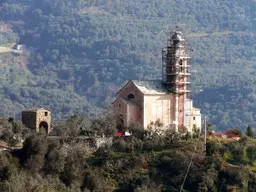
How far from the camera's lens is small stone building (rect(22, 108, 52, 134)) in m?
85.6

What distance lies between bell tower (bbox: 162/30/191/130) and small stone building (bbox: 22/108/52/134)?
11022 mm

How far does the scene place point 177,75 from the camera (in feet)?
292

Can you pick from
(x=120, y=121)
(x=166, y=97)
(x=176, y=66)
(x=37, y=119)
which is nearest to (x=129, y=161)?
(x=120, y=121)

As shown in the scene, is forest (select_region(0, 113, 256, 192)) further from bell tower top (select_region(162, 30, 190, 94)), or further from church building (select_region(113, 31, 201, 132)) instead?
bell tower top (select_region(162, 30, 190, 94))

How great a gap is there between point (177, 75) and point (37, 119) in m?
13.0

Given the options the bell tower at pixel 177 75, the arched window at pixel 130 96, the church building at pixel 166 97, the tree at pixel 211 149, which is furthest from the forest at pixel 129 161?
the bell tower at pixel 177 75

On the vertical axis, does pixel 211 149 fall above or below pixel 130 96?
below

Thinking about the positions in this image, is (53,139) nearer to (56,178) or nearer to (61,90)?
(56,178)

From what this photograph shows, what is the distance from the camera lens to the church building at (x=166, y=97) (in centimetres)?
8725

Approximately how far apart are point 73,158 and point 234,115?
9394cm

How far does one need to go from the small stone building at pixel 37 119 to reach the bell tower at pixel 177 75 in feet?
36.2

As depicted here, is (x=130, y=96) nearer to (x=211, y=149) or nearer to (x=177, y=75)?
(x=177, y=75)

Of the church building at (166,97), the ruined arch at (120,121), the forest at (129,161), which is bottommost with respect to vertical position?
the forest at (129,161)

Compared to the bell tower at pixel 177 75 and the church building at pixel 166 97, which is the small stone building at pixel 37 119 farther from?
the bell tower at pixel 177 75
